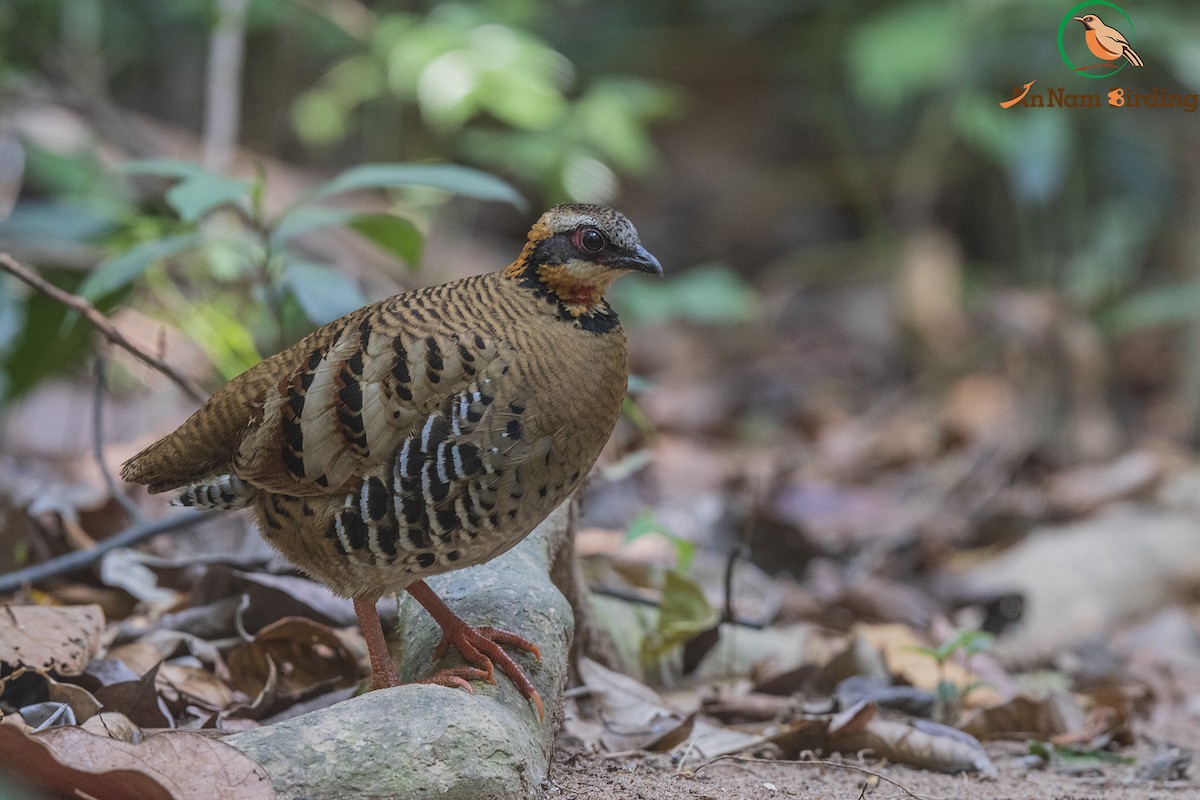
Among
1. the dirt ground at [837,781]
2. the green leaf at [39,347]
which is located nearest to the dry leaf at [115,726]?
the dirt ground at [837,781]

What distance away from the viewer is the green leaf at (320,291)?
12.6ft

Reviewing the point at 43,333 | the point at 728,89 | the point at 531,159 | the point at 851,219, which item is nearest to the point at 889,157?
the point at 851,219

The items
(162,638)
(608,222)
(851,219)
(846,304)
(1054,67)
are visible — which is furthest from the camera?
(851,219)

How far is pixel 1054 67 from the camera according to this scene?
30.8ft

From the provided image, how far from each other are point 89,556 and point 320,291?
1025mm

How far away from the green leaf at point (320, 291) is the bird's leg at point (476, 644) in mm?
998

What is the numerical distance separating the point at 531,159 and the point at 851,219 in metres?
5.01

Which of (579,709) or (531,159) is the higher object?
(531,159)

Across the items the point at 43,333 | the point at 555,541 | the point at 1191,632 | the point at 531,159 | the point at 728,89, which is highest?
the point at 728,89

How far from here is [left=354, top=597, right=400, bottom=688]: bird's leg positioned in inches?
122

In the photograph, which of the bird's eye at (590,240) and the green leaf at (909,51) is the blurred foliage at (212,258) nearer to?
the bird's eye at (590,240)

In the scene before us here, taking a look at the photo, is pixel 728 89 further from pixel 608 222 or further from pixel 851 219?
pixel 608 222

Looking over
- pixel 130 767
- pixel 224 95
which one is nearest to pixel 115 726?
pixel 130 767

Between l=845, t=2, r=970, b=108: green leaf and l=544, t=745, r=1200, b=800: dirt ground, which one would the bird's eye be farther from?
l=845, t=2, r=970, b=108: green leaf
